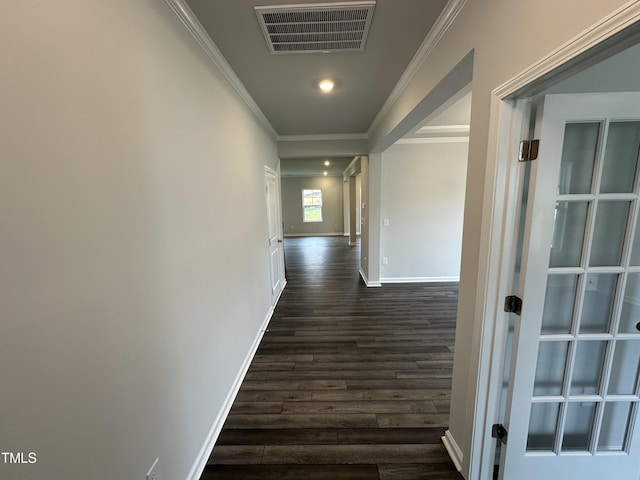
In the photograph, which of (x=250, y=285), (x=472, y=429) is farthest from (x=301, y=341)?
(x=472, y=429)

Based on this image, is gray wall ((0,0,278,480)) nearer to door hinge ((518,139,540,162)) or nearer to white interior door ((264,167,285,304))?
door hinge ((518,139,540,162))

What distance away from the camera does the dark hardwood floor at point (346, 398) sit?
1556 millimetres

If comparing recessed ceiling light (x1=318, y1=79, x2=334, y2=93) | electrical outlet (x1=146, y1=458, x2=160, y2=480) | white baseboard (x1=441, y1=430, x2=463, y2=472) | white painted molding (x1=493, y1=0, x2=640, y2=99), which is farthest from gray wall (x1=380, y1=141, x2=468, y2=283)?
electrical outlet (x1=146, y1=458, x2=160, y2=480)

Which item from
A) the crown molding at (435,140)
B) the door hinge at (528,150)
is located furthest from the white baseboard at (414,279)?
the door hinge at (528,150)

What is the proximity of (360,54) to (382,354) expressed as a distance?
2.75 metres

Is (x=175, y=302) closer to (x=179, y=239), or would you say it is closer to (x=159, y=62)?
(x=179, y=239)

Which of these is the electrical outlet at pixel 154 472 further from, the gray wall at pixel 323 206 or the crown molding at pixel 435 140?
the gray wall at pixel 323 206

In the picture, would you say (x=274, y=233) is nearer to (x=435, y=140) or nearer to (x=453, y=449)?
(x=435, y=140)

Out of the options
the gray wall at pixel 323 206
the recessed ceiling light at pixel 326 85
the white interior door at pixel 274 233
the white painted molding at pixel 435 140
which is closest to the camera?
the recessed ceiling light at pixel 326 85

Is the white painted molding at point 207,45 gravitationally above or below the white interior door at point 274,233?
above

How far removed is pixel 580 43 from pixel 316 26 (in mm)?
1409

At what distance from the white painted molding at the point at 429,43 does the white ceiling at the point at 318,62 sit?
3 centimetres

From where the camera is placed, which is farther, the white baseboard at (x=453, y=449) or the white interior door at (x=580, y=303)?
the white baseboard at (x=453, y=449)

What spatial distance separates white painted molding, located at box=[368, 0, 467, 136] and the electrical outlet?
2704 millimetres
